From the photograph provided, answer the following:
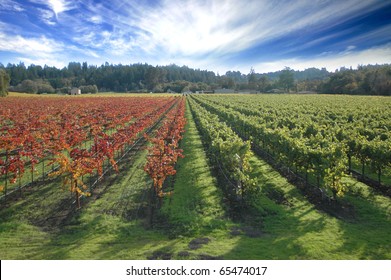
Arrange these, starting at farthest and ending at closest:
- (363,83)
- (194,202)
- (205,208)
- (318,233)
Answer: (363,83) < (194,202) < (205,208) < (318,233)

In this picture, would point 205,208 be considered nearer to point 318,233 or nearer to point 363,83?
point 318,233

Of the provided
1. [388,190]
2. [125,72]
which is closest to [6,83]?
[125,72]

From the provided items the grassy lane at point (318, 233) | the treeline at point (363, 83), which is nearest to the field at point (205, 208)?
the grassy lane at point (318, 233)

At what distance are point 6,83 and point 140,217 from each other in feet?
362

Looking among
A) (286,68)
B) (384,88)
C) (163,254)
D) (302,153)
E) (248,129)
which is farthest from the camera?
(286,68)

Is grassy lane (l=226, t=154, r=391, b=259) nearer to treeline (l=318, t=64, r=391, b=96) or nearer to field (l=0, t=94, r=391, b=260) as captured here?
field (l=0, t=94, r=391, b=260)

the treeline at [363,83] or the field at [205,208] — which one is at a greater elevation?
the treeline at [363,83]

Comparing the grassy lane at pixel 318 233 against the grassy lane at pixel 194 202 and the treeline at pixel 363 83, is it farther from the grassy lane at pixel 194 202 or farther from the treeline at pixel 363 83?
the treeline at pixel 363 83

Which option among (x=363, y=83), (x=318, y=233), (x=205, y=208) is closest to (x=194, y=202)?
(x=205, y=208)

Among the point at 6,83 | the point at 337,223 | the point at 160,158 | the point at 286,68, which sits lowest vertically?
the point at 337,223

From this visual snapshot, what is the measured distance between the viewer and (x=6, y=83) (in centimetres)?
10225

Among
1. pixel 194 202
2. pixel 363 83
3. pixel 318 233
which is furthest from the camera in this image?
pixel 363 83

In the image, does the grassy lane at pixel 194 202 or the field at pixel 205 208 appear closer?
the field at pixel 205 208

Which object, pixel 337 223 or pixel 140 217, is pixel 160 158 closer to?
pixel 140 217
